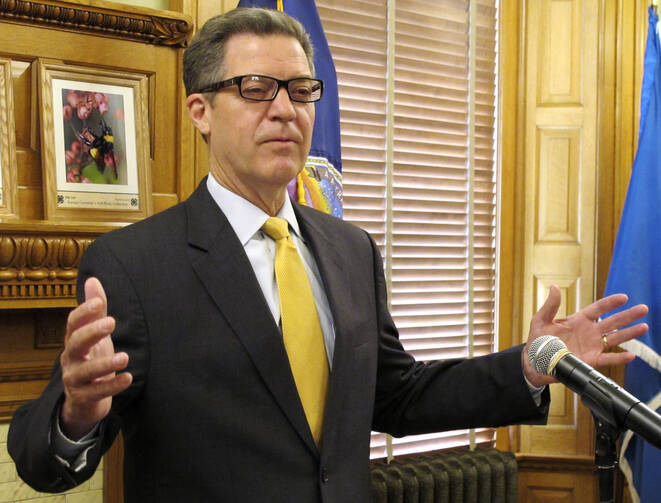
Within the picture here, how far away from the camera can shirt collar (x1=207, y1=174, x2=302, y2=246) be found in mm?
1387

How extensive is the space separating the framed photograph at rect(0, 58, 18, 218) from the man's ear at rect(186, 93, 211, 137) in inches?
29.7

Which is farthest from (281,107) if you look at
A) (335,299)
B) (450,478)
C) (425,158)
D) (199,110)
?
(450,478)

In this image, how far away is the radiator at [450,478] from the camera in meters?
2.75

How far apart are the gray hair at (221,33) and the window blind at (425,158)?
140 cm

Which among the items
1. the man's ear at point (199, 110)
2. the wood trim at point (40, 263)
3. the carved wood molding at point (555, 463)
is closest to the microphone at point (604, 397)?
the man's ear at point (199, 110)

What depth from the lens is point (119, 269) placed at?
1235 millimetres

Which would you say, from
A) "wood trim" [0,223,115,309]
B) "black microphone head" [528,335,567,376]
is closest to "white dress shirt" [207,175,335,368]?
"black microphone head" [528,335,567,376]

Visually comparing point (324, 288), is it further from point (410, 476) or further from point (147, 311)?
point (410, 476)

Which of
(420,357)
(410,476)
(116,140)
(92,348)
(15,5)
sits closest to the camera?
(92,348)

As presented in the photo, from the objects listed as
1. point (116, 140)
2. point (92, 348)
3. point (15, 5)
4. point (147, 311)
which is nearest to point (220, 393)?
point (147, 311)

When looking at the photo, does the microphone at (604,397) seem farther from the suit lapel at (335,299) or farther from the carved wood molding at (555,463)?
the carved wood molding at (555,463)

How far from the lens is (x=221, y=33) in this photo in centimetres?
143

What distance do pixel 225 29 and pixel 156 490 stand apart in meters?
0.90

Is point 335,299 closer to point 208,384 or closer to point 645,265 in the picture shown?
point 208,384
